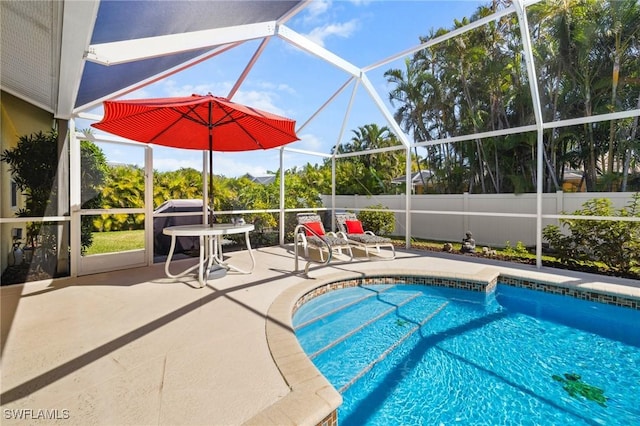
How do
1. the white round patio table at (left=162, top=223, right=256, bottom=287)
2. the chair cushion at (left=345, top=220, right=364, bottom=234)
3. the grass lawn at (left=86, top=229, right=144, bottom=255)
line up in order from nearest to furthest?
1. the white round patio table at (left=162, top=223, right=256, bottom=287)
2. the grass lawn at (left=86, top=229, right=144, bottom=255)
3. the chair cushion at (left=345, top=220, right=364, bottom=234)

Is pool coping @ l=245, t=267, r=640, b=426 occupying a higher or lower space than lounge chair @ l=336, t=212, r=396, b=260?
lower

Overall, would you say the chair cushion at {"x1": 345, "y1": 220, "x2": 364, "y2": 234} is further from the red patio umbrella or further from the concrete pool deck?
the red patio umbrella

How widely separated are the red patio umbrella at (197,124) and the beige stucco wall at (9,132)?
2080mm

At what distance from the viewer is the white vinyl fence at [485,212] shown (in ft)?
30.8

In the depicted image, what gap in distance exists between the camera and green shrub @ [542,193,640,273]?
6254 mm

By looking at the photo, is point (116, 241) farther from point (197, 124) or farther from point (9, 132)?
point (197, 124)

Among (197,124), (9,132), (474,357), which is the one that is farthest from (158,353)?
(9,132)

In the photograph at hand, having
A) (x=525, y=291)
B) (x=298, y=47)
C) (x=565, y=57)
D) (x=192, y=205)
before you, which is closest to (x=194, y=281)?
(x=192, y=205)

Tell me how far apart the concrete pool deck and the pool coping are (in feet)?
0.04

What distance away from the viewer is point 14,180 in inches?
213

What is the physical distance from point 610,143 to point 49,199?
16.4 m

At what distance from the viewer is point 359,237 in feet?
25.8

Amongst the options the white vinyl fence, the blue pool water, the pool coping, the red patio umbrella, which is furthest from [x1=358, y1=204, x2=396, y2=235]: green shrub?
the red patio umbrella

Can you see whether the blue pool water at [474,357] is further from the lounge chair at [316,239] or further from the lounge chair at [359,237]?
the lounge chair at [359,237]
